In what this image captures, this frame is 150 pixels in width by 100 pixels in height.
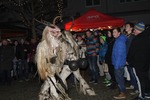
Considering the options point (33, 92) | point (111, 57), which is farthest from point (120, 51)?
point (33, 92)

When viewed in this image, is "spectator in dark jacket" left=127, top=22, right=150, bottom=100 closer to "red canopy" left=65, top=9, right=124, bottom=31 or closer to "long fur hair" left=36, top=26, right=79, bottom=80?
"long fur hair" left=36, top=26, right=79, bottom=80

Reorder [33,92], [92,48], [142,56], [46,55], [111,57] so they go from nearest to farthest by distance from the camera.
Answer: [142,56], [46,55], [111,57], [33,92], [92,48]

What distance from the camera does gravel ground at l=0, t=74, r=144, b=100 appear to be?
8216mm

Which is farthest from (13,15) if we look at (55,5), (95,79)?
(95,79)

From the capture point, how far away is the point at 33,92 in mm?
9695

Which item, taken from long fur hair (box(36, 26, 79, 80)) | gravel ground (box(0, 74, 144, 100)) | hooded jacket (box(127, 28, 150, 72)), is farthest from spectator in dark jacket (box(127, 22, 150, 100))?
long fur hair (box(36, 26, 79, 80))

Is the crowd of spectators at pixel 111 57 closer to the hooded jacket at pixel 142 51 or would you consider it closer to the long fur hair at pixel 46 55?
the hooded jacket at pixel 142 51

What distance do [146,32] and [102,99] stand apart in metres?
2.24

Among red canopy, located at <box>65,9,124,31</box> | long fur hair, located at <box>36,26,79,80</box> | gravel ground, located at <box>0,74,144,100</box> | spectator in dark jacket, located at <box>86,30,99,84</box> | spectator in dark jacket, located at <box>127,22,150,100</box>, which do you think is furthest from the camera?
red canopy, located at <box>65,9,124,31</box>

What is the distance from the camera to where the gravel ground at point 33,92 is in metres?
8.22

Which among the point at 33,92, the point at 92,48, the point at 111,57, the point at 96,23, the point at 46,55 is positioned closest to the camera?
the point at 46,55

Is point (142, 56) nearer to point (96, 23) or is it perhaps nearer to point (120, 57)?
point (120, 57)

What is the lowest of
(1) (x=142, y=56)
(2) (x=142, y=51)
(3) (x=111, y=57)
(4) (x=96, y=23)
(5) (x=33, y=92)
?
(5) (x=33, y=92)

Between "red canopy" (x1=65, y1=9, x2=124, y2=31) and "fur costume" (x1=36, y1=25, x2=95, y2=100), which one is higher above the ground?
"red canopy" (x1=65, y1=9, x2=124, y2=31)
